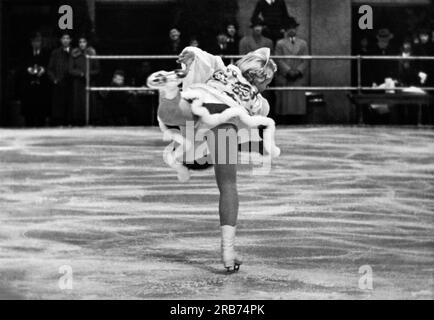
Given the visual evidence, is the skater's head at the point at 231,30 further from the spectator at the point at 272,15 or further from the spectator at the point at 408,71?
the spectator at the point at 408,71

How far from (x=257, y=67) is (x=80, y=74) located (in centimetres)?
1317

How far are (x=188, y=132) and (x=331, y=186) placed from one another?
4.76m

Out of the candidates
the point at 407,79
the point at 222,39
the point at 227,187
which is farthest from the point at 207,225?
the point at 407,79

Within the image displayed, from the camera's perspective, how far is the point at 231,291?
21.9ft

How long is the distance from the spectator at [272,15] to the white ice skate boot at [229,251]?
12.5m

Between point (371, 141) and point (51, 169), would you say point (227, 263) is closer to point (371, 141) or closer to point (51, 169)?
point (51, 169)

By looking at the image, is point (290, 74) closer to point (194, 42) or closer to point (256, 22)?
point (256, 22)

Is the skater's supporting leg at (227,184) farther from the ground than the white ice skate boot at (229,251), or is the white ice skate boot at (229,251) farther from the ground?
the skater's supporting leg at (227,184)

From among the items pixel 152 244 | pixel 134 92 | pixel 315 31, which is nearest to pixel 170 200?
pixel 152 244

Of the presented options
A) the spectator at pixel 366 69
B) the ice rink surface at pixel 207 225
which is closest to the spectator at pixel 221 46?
the spectator at pixel 366 69

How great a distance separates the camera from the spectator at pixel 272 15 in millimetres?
19672

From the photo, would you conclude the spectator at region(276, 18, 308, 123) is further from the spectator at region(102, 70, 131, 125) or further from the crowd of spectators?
the spectator at region(102, 70, 131, 125)

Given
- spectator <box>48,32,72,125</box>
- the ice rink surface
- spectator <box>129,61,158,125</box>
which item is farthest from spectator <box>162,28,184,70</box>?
the ice rink surface

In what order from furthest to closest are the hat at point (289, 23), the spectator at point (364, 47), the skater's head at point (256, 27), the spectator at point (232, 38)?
1. the spectator at point (364, 47)
2. the hat at point (289, 23)
3. the spectator at point (232, 38)
4. the skater's head at point (256, 27)
